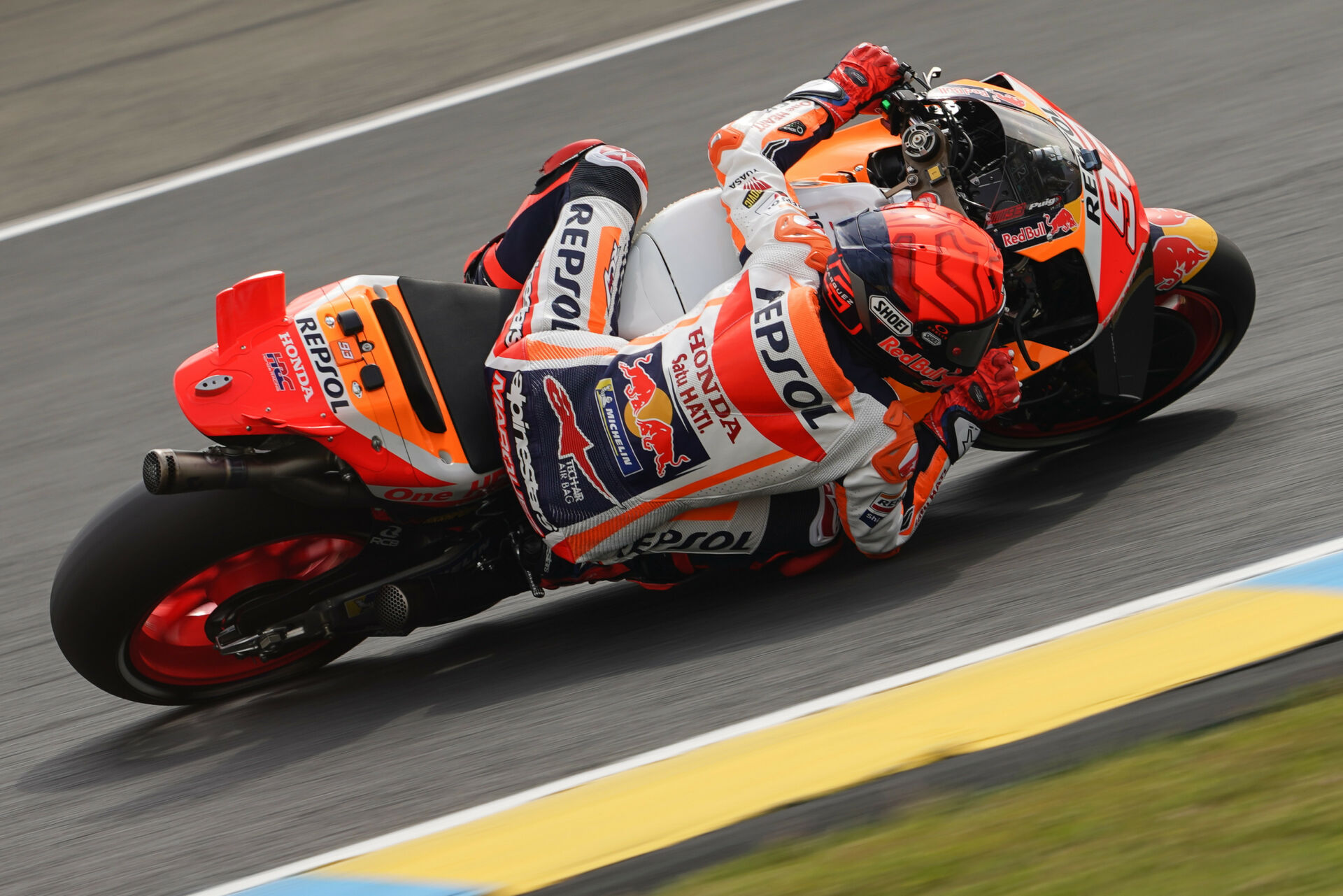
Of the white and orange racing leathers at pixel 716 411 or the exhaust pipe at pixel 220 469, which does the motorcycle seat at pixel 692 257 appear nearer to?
the white and orange racing leathers at pixel 716 411

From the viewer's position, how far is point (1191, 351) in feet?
14.4

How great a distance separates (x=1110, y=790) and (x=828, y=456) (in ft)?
3.67

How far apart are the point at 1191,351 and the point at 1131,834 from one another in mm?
2124

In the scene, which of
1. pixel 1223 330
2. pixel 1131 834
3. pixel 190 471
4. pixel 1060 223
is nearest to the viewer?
pixel 1131 834

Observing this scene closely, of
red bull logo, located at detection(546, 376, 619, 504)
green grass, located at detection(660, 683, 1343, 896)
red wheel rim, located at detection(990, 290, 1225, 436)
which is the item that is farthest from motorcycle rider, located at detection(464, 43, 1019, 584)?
green grass, located at detection(660, 683, 1343, 896)

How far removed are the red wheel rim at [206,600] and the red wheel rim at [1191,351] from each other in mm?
2099

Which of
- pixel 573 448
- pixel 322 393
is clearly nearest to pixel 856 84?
pixel 573 448

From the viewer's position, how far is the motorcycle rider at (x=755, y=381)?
3.45 m

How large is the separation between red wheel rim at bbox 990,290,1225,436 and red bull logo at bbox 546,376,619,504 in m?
1.44

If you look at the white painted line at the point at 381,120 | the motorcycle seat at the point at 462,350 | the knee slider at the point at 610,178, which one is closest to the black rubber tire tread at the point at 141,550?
the motorcycle seat at the point at 462,350

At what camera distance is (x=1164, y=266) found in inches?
161

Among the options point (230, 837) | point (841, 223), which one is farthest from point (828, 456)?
point (230, 837)

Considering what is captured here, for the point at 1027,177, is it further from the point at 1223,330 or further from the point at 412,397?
the point at 412,397

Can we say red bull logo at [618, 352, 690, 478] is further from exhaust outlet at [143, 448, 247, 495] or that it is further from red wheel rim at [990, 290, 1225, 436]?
red wheel rim at [990, 290, 1225, 436]
